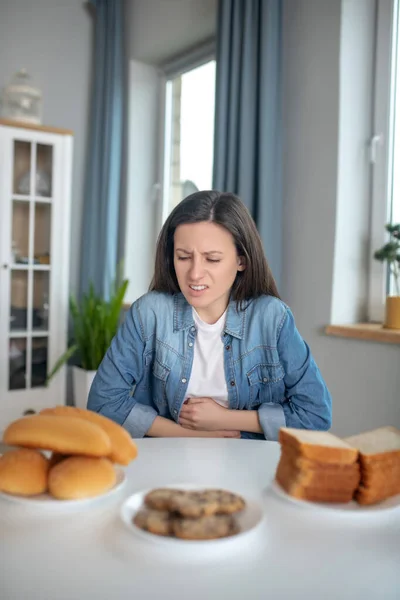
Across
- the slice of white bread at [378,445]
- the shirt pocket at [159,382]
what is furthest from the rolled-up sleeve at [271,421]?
the slice of white bread at [378,445]

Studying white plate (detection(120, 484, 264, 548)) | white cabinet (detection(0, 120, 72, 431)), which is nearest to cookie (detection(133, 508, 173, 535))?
white plate (detection(120, 484, 264, 548))

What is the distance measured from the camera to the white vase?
3.49 m

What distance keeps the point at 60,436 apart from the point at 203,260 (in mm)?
670

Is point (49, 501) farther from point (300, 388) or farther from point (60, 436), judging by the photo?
point (300, 388)

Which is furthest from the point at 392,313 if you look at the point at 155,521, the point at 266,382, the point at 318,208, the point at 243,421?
the point at 155,521

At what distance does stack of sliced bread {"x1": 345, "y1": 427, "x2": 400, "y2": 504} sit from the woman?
0.50 metres

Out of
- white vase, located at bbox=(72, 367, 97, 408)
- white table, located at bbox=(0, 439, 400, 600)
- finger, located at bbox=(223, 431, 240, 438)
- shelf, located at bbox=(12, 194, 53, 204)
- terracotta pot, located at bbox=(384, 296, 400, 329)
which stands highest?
shelf, located at bbox=(12, 194, 53, 204)

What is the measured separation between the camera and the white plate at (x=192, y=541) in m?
0.62

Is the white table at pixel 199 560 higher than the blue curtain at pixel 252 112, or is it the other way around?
the blue curtain at pixel 252 112

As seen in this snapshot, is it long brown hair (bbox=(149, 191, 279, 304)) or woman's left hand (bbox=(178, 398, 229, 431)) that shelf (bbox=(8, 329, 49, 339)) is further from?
woman's left hand (bbox=(178, 398, 229, 431))

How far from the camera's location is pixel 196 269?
51.1 inches

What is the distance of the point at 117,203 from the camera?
3990 mm

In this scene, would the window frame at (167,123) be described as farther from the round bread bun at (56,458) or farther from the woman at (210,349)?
the round bread bun at (56,458)

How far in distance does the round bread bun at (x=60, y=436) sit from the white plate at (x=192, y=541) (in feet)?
0.25
